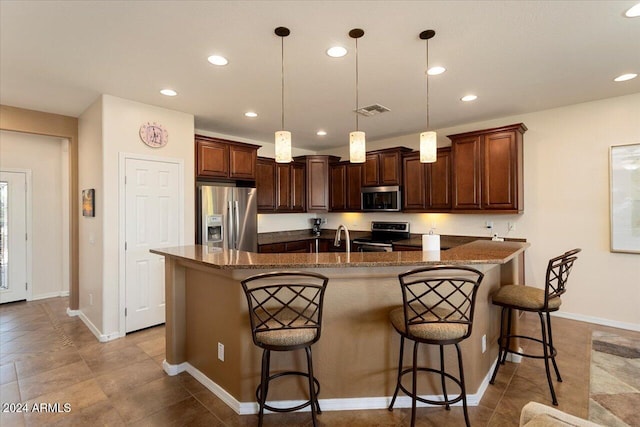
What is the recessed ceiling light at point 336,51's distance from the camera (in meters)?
2.55

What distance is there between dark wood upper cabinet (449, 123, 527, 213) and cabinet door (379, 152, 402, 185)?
90 centimetres

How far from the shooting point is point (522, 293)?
255 cm

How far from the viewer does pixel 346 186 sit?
19.6ft

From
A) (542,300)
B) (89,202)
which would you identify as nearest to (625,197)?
(542,300)

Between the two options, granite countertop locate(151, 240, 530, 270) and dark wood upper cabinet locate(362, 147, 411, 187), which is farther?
dark wood upper cabinet locate(362, 147, 411, 187)

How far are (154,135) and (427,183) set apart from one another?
3.90 m

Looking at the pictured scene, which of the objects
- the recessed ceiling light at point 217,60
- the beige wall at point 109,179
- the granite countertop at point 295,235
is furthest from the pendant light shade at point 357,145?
the granite countertop at point 295,235

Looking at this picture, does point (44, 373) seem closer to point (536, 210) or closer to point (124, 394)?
point (124, 394)

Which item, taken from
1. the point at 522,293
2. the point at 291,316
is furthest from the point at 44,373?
the point at 522,293

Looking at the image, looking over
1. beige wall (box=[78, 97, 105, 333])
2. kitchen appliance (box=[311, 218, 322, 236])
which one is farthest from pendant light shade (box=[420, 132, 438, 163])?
kitchen appliance (box=[311, 218, 322, 236])

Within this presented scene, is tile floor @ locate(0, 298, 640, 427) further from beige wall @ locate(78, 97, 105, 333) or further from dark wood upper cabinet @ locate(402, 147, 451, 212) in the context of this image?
dark wood upper cabinet @ locate(402, 147, 451, 212)

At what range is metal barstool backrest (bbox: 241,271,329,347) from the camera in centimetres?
185

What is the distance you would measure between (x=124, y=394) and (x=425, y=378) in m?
2.32

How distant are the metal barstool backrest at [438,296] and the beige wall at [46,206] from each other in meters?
5.87
